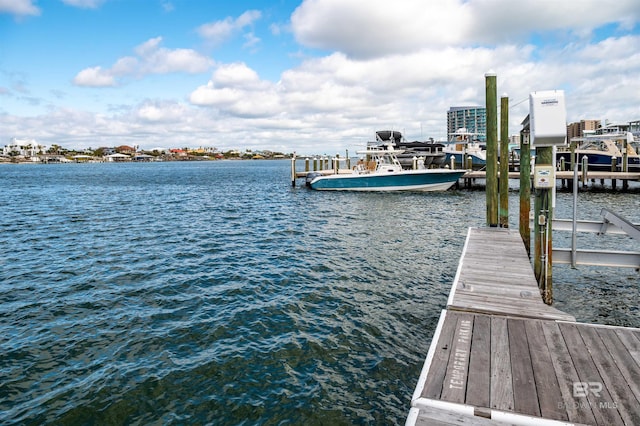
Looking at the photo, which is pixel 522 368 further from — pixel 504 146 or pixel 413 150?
pixel 413 150

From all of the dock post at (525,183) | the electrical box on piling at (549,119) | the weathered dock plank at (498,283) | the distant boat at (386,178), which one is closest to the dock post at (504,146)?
the dock post at (525,183)

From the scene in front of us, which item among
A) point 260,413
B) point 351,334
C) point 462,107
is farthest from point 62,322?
point 462,107

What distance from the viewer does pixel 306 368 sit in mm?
6582

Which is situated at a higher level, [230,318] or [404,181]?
[404,181]

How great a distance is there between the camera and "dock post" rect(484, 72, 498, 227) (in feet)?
35.1

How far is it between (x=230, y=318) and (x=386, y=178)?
24.9m

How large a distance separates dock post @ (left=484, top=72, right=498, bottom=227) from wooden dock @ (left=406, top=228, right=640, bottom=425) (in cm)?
553

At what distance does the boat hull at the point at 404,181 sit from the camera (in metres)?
31.0

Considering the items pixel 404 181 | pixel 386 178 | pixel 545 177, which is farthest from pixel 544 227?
pixel 386 178

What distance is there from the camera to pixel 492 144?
36.0ft

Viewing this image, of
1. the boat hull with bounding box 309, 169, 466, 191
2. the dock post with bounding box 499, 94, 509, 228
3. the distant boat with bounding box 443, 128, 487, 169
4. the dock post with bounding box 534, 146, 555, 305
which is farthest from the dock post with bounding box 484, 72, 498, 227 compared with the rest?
the distant boat with bounding box 443, 128, 487, 169

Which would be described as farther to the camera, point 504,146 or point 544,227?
point 504,146

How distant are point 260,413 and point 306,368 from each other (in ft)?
4.06

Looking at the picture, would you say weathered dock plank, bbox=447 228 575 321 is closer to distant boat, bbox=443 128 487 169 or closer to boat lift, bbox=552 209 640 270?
boat lift, bbox=552 209 640 270
